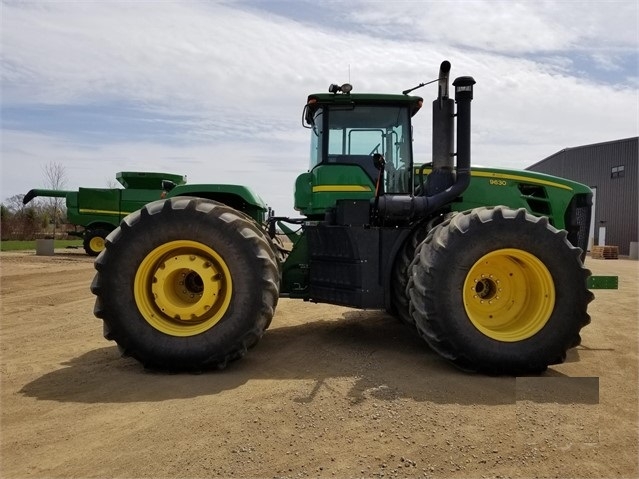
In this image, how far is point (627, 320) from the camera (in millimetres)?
7652

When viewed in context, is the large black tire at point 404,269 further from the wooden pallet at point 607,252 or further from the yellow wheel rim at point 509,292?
the wooden pallet at point 607,252

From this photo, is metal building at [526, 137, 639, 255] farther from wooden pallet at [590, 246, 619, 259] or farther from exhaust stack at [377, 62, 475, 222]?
exhaust stack at [377, 62, 475, 222]

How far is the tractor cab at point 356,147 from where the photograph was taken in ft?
18.6

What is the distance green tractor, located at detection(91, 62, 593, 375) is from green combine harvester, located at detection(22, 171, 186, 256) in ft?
52.2

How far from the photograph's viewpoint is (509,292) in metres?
4.96

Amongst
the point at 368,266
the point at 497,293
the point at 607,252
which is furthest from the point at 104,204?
the point at 607,252

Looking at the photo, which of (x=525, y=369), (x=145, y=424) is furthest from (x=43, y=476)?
(x=525, y=369)

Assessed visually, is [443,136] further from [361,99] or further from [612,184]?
[612,184]

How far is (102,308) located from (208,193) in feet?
5.84

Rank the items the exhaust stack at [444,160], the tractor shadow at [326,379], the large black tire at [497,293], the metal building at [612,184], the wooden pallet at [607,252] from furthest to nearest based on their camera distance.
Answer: the metal building at [612,184] < the wooden pallet at [607,252] < the exhaust stack at [444,160] < the large black tire at [497,293] < the tractor shadow at [326,379]

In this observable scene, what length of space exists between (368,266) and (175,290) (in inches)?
78.6

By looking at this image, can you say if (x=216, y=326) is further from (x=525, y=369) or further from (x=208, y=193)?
(x=525, y=369)

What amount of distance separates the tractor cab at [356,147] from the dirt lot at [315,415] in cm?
175

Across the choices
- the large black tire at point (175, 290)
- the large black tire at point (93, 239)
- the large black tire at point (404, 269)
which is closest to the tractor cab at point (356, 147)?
the large black tire at point (404, 269)
